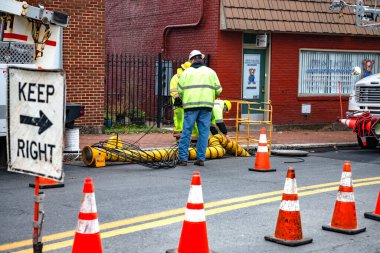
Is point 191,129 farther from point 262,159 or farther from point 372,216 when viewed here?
point 372,216

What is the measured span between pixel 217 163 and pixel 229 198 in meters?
3.94

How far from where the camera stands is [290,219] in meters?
6.73

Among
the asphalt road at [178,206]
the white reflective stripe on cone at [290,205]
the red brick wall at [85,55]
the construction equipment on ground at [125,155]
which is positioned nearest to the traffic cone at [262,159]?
the asphalt road at [178,206]

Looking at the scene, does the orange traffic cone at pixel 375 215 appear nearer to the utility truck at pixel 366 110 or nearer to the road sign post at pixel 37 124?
the road sign post at pixel 37 124

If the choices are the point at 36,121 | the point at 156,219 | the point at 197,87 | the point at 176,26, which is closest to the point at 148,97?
the point at 176,26

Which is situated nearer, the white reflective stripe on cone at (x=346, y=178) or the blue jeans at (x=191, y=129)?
the white reflective stripe on cone at (x=346, y=178)

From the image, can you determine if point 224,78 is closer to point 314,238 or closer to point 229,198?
point 229,198

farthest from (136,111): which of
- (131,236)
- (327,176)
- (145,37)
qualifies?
(131,236)

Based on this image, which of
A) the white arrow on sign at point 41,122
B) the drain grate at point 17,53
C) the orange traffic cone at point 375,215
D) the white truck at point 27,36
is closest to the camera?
the white arrow on sign at point 41,122

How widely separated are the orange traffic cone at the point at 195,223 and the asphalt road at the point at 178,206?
20.4 inches

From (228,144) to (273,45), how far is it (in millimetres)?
6769

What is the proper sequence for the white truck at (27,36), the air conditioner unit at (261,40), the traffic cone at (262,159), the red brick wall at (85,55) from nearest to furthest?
1. the white truck at (27,36)
2. the traffic cone at (262,159)
3. the red brick wall at (85,55)
4. the air conditioner unit at (261,40)

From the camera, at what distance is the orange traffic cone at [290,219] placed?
6613 mm

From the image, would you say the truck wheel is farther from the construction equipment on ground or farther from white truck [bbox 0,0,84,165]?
white truck [bbox 0,0,84,165]
